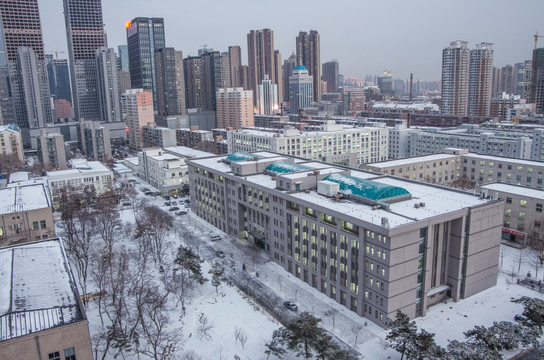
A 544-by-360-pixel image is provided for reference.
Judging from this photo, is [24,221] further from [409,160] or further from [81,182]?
[409,160]

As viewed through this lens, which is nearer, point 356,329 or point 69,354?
point 69,354

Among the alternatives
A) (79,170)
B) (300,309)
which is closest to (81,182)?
(79,170)

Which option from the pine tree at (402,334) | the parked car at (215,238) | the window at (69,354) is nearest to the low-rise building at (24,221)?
the parked car at (215,238)

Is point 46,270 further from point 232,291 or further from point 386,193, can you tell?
point 386,193

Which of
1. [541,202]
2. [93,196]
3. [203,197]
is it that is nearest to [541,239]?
[541,202]

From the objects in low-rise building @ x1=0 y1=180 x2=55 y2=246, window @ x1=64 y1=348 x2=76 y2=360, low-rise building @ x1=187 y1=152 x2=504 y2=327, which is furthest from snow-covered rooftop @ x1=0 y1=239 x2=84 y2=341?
low-rise building @ x1=187 y1=152 x2=504 y2=327

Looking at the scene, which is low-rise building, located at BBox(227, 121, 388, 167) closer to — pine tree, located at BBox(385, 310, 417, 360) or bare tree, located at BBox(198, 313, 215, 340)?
bare tree, located at BBox(198, 313, 215, 340)
